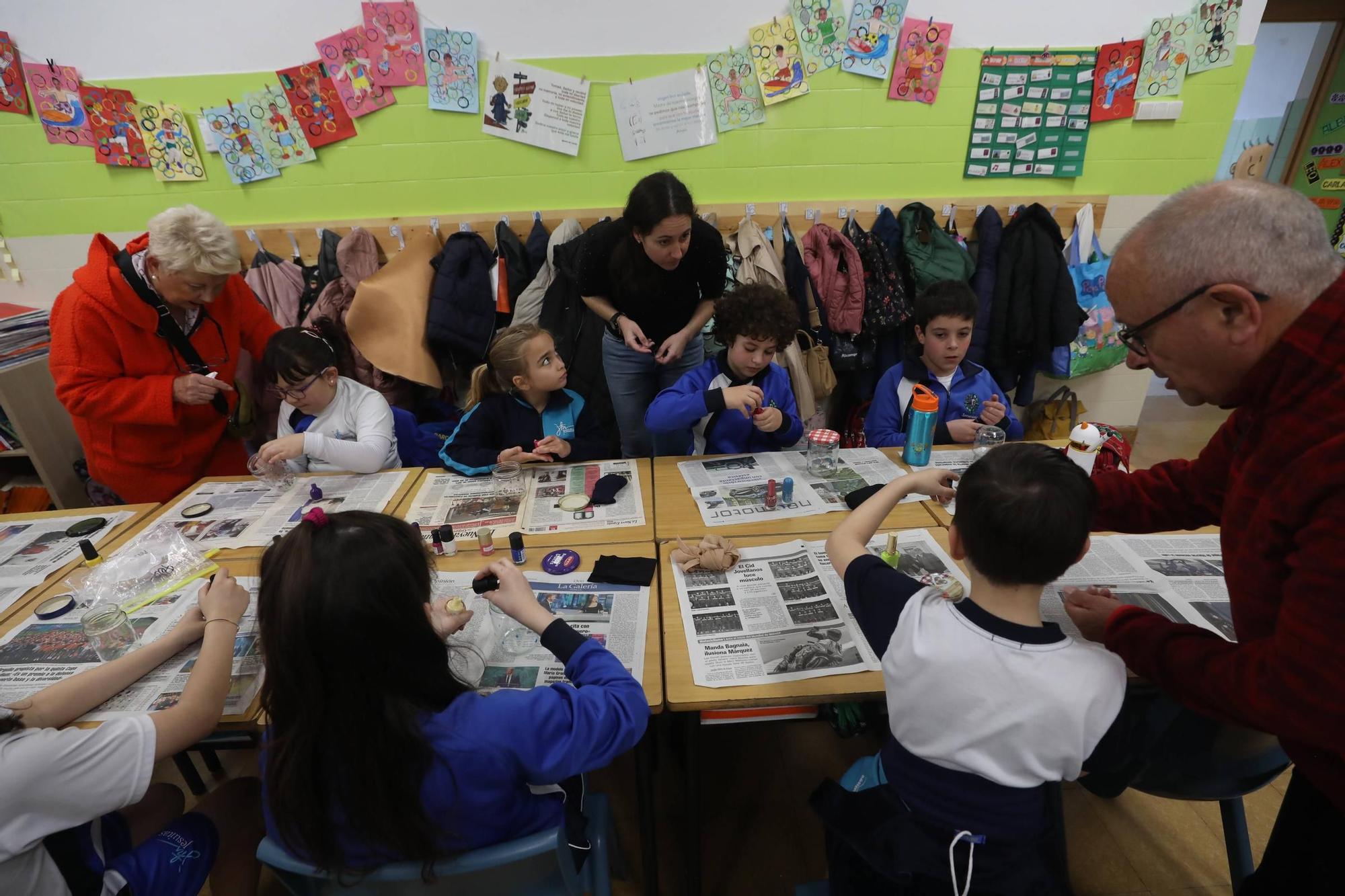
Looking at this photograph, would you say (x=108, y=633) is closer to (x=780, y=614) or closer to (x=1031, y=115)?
(x=780, y=614)

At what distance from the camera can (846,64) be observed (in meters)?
3.06

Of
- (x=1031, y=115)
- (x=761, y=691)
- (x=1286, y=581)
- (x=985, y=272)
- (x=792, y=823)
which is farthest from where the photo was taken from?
(x=985, y=272)

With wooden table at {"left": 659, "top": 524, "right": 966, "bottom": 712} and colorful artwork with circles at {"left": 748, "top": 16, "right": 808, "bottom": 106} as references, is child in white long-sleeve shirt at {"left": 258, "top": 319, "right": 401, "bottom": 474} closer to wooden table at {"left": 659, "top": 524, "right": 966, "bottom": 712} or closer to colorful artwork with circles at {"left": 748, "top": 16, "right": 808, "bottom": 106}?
wooden table at {"left": 659, "top": 524, "right": 966, "bottom": 712}

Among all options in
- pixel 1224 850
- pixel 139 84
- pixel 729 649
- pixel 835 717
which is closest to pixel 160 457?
pixel 139 84

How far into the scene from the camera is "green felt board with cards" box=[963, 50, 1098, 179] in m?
3.10

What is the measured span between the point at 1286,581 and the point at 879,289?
2553 mm

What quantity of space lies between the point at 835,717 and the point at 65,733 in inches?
56.5

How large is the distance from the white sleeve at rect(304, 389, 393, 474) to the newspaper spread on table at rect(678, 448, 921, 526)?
3.39ft

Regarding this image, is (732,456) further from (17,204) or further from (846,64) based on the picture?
(17,204)

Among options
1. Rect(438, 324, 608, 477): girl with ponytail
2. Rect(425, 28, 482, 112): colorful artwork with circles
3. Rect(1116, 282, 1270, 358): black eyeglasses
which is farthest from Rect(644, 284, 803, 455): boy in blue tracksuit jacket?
Rect(425, 28, 482, 112): colorful artwork with circles

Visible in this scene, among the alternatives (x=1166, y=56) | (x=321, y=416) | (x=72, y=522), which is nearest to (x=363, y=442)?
(x=321, y=416)

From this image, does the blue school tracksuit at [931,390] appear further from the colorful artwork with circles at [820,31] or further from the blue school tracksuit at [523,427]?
the colorful artwork with circles at [820,31]

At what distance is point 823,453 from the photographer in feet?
6.78

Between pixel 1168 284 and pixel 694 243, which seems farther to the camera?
pixel 694 243
